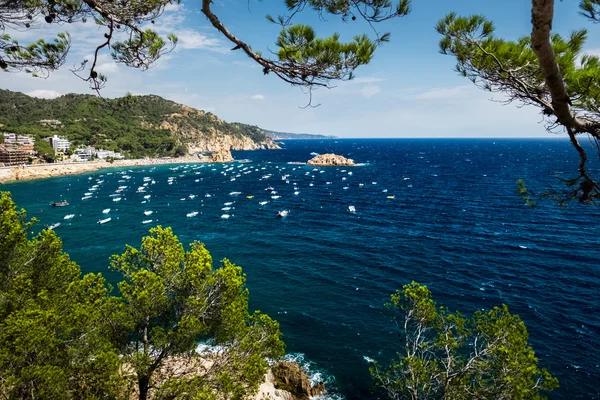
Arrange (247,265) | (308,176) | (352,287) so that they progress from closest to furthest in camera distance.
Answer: (352,287) < (247,265) < (308,176)

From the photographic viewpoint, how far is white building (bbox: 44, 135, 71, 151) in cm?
10712

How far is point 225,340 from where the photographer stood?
36.9 ft

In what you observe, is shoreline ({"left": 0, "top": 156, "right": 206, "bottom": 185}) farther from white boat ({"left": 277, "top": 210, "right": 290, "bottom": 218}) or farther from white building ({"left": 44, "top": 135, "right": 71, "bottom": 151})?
white boat ({"left": 277, "top": 210, "right": 290, "bottom": 218})

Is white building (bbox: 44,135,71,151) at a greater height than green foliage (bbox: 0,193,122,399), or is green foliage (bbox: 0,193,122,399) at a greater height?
white building (bbox: 44,135,71,151)

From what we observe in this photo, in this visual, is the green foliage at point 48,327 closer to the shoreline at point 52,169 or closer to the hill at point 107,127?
the shoreline at point 52,169

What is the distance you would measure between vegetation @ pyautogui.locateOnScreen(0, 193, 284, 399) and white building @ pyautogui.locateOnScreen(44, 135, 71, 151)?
400ft

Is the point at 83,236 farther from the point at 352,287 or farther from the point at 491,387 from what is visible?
the point at 491,387

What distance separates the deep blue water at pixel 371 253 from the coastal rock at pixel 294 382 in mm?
1224

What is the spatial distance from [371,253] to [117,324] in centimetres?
2653

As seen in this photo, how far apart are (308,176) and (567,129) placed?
8345cm

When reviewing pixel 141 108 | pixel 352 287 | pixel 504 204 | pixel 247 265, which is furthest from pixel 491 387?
pixel 141 108

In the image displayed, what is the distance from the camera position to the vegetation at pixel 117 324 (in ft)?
23.6

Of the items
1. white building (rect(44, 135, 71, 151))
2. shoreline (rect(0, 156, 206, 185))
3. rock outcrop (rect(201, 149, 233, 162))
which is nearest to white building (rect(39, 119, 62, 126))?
white building (rect(44, 135, 71, 151))

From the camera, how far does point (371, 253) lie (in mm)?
32938
